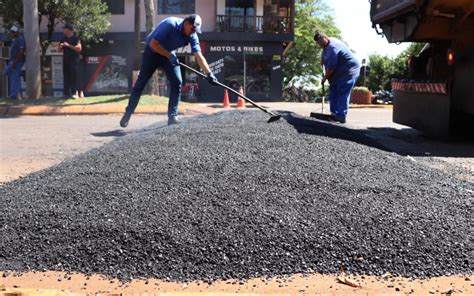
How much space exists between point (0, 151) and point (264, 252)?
481 centimetres

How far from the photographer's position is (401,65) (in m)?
31.9

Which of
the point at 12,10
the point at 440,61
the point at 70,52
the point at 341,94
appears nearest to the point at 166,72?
the point at 341,94

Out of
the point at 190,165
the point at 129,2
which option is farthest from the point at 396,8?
the point at 129,2

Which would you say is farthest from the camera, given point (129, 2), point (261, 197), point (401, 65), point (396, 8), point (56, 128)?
point (401, 65)

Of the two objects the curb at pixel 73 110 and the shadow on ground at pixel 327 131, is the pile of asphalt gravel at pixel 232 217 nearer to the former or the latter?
the shadow on ground at pixel 327 131

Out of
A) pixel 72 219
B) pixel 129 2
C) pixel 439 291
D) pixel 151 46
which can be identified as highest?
pixel 129 2

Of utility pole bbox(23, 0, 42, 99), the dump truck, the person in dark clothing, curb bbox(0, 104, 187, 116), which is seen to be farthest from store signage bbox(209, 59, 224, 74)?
the dump truck

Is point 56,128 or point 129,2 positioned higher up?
point 129,2

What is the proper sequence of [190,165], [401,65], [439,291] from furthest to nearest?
[401,65] → [190,165] → [439,291]

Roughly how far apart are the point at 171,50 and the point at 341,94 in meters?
2.92

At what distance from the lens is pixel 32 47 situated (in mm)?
13688

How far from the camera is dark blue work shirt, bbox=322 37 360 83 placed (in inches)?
329

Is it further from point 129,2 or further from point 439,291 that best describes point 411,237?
point 129,2

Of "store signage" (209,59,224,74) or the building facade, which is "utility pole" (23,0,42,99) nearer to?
the building facade
